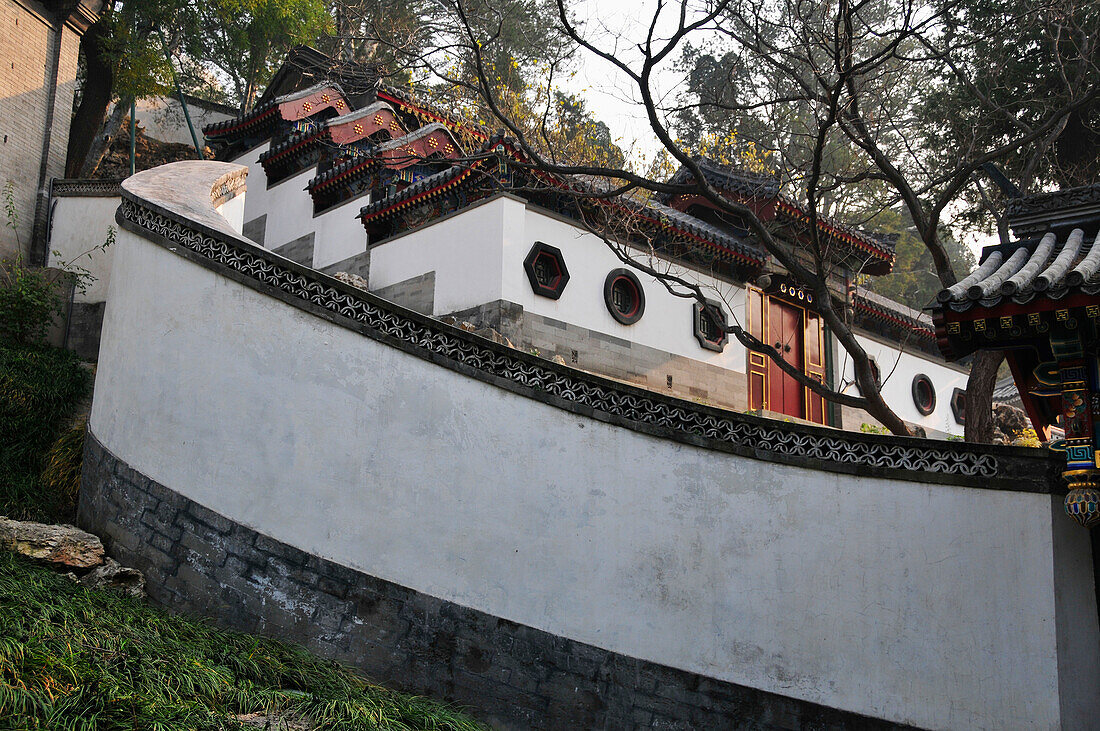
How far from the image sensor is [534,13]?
21.2 m

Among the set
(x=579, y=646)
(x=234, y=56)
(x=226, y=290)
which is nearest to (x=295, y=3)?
(x=234, y=56)

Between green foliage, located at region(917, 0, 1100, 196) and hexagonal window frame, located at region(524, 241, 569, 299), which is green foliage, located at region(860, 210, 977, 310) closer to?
green foliage, located at region(917, 0, 1100, 196)

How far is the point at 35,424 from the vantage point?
388 inches

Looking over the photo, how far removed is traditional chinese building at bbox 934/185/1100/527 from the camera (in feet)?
18.7

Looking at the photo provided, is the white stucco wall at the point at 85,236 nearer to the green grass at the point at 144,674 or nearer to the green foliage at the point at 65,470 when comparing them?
the green foliage at the point at 65,470

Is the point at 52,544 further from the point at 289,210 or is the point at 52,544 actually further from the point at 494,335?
the point at 289,210

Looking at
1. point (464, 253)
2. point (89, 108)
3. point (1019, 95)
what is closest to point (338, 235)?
point (464, 253)

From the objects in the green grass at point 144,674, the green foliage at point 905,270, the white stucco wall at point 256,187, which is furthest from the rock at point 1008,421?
the green grass at point 144,674

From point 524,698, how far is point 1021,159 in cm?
1057

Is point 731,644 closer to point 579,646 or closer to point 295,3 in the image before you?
point 579,646

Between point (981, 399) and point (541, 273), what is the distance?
673cm

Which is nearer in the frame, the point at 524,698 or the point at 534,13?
the point at 524,698

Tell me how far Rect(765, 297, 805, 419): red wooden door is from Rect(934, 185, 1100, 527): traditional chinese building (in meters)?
11.0

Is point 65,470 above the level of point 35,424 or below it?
below
